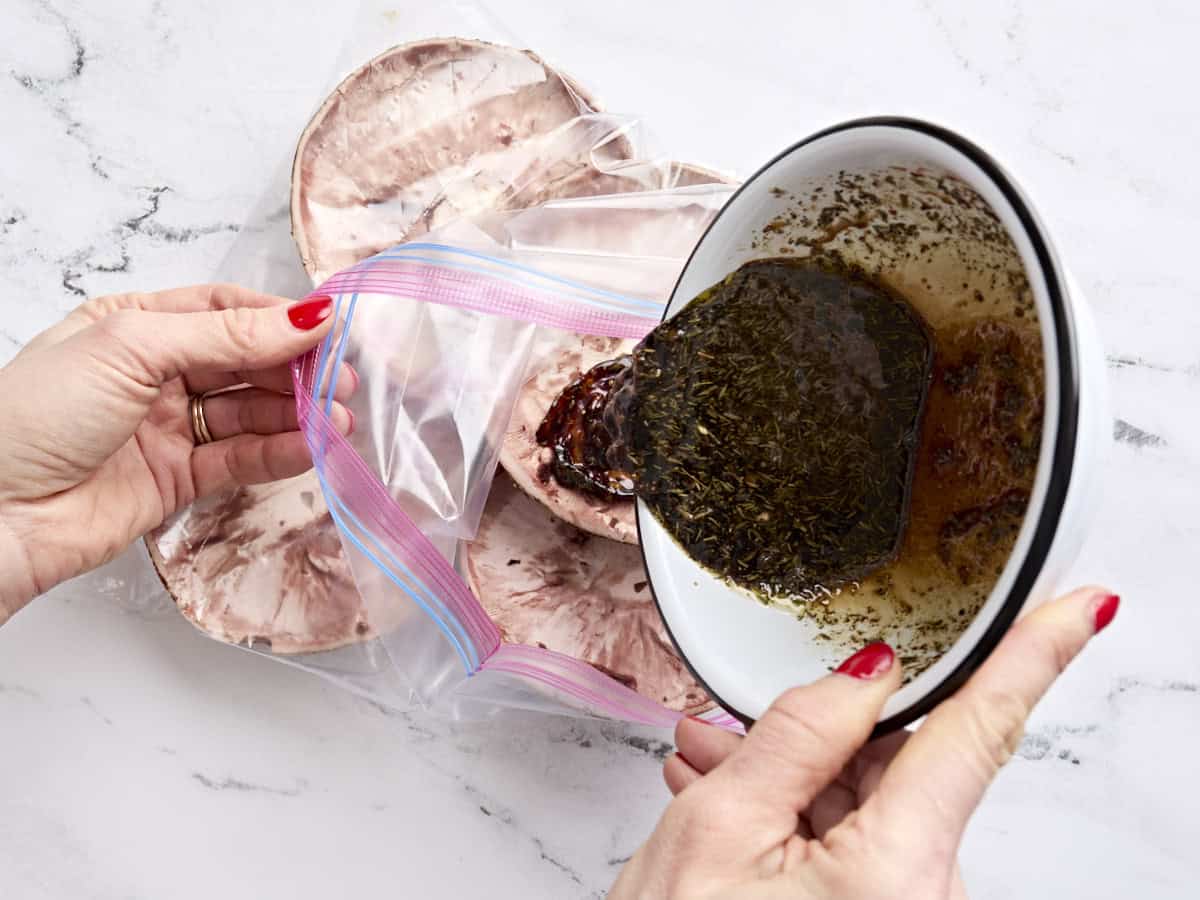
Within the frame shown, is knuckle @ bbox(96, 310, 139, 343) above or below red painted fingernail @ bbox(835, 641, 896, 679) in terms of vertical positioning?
above

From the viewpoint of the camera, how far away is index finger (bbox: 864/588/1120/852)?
475mm

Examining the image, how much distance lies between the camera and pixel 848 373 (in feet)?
2.11

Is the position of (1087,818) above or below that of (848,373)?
below

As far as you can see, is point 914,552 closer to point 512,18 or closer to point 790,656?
point 790,656

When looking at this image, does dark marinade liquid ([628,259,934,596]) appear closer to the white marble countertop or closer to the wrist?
the white marble countertop

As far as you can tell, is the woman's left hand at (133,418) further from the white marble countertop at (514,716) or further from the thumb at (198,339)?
the white marble countertop at (514,716)

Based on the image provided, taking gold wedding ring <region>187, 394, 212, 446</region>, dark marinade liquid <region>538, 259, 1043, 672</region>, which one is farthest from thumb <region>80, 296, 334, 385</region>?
dark marinade liquid <region>538, 259, 1043, 672</region>

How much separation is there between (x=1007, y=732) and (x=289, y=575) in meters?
0.59

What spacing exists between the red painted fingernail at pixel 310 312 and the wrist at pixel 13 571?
277 mm

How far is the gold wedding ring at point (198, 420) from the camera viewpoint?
0.82 m

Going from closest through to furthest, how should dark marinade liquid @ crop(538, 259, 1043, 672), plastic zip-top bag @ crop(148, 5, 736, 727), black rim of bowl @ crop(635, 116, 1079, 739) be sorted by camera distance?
black rim of bowl @ crop(635, 116, 1079, 739)
dark marinade liquid @ crop(538, 259, 1043, 672)
plastic zip-top bag @ crop(148, 5, 736, 727)

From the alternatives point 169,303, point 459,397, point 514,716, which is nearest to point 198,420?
point 169,303

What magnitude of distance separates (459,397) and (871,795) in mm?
399

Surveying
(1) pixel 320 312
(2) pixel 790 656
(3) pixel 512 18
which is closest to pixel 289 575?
(1) pixel 320 312
